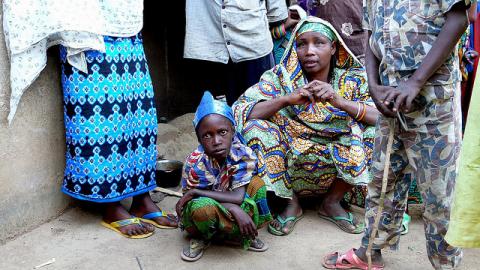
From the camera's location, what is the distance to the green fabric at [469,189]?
1.37 meters

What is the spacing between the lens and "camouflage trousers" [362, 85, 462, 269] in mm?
2424

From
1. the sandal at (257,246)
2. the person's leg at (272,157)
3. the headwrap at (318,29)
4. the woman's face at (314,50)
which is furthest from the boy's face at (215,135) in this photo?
the headwrap at (318,29)

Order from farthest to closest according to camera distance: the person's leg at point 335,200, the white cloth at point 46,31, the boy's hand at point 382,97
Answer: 1. the person's leg at point 335,200
2. the white cloth at point 46,31
3. the boy's hand at point 382,97

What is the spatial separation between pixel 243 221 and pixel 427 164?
1012 millimetres

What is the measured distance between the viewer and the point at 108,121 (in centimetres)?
325

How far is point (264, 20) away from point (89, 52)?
139cm

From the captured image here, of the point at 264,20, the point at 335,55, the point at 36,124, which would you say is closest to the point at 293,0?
the point at 264,20

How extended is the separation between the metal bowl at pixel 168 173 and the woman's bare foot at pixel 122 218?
61 centimetres

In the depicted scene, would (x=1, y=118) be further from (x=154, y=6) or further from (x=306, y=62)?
(x=154, y=6)

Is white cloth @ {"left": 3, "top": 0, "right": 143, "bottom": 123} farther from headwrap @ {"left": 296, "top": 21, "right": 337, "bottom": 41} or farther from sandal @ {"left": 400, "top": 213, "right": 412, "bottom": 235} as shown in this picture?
sandal @ {"left": 400, "top": 213, "right": 412, "bottom": 235}

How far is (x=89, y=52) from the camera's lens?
3152mm

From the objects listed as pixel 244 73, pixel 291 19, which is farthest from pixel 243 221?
pixel 291 19

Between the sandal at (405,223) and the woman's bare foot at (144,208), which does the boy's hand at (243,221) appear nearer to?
the woman's bare foot at (144,208)

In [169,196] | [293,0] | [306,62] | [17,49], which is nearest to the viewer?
[17,49]
